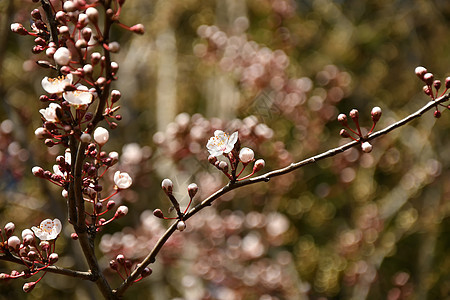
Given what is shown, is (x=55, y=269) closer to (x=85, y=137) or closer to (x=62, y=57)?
(x=85, y=137)

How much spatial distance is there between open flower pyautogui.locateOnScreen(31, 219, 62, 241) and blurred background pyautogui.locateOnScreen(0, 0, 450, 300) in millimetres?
1174

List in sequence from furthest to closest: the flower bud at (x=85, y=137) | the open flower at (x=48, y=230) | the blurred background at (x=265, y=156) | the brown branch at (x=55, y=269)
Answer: the blurred background at (x=265, y=156), the open flower at (x=48, y=230), the brown branch at (x=55, y=269), the flower bud at (x=85, y=137)

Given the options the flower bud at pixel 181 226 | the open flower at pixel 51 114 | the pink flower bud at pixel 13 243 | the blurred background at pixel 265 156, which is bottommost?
the blurred background at pixel 265 156

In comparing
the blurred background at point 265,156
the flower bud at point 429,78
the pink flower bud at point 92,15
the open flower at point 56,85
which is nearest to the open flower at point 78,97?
the open flower at point 56,85

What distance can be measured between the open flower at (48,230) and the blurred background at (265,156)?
117cm

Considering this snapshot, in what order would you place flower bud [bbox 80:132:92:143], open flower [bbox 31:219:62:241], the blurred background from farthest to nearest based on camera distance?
the blurred background → open flower [bbox 31:219:62:241] → flower bud [bbox 80:132:92:143]

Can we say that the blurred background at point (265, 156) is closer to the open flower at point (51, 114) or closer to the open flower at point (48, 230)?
the open flower at point (48, 230)

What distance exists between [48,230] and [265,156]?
1.89 m

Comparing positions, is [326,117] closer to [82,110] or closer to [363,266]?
[363,266]

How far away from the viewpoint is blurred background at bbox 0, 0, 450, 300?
3.02 meters

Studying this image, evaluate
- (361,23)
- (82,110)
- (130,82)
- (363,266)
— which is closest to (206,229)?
(363,266)

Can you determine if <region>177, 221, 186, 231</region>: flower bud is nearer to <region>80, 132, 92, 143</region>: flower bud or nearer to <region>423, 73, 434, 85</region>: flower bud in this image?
<region>80, 132, 92, 143</region>: flower bud

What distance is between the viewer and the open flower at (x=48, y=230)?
46.3 inches

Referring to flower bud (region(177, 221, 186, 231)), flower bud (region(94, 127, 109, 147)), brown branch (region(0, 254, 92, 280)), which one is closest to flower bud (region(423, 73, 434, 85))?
flower bud (region(177, 221, 186, 231))
